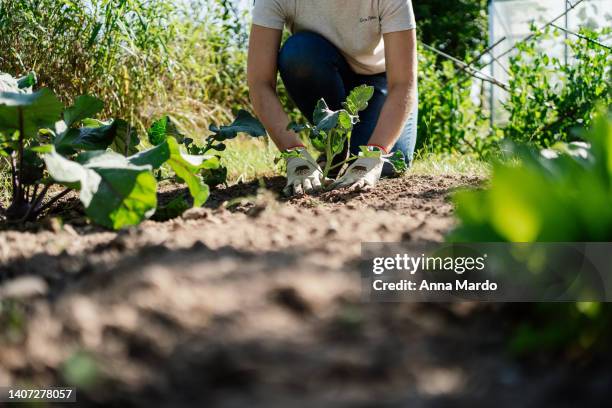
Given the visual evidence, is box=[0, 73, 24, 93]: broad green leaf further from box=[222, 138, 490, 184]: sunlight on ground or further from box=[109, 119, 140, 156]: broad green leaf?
box=[222, 138, 490, 184]: sunlight on ground

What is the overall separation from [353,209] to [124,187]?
0.66m

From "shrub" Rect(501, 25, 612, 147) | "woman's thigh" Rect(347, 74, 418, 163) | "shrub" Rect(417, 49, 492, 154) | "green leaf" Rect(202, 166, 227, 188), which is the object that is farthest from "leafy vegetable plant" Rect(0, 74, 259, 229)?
"shrub" Rect(501, 25, 612, 147)

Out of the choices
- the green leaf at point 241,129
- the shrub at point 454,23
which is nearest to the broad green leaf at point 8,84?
the green leaf at point 241,129

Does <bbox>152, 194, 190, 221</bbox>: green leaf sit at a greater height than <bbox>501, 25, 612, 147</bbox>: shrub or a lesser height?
lesser

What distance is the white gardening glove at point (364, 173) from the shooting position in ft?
7.43

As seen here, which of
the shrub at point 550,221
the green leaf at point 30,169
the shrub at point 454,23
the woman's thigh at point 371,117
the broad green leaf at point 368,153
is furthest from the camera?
the shrub at point 454,23

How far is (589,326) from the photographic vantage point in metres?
0.87

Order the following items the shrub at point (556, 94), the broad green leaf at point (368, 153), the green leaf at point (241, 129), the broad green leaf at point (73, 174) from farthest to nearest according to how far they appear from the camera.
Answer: the shrub at point (556, 94), the green leaf at point (241, 129), the broad green leaf at point (368, 153), the broad green leaf at point (73, 174)

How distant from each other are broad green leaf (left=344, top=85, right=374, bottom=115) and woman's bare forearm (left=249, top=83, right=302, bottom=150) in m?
0.34

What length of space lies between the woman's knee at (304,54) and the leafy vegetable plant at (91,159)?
58 centimetres

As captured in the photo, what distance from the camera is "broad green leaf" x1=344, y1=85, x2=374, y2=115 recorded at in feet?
7.20

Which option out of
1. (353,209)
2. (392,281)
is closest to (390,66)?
(353,209)

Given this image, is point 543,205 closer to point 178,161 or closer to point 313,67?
point 178,161

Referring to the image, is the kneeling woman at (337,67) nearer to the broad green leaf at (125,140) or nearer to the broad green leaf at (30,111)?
the broad green leaf at (125,140)
